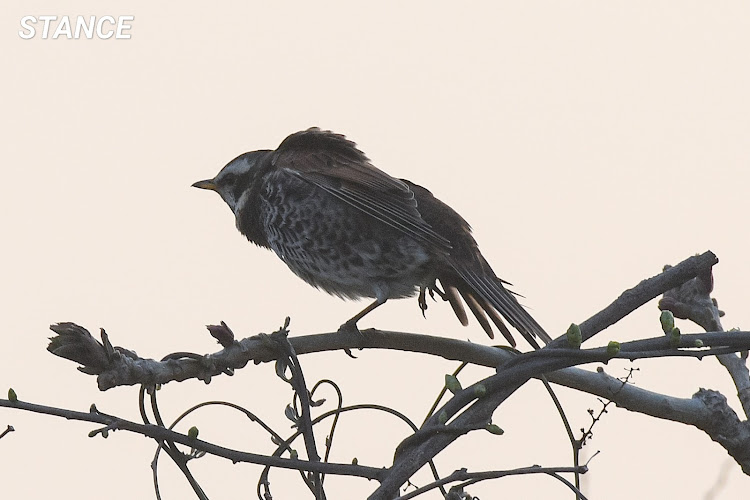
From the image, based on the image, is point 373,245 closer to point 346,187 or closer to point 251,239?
point 346,187

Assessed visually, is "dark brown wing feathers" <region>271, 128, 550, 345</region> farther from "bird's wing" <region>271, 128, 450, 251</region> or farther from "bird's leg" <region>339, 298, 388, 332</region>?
"bird's leg" <region>339, 298, 388, 332</region>

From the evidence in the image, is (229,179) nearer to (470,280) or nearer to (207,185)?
(207,185)

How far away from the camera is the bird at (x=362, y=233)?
4.17 metres

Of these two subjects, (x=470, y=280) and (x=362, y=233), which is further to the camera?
(x=362, y=233)

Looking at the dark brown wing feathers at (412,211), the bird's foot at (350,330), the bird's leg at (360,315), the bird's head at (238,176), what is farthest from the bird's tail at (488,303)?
the bird's head at (238,176)

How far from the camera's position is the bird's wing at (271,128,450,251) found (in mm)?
4188

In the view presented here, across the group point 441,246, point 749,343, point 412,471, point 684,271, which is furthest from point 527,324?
point 412,471

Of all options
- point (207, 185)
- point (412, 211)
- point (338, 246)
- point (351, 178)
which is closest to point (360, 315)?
point (338, 246)

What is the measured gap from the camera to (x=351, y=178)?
4.39m

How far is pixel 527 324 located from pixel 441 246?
64cm

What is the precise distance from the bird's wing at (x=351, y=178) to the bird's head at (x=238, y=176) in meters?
0.11

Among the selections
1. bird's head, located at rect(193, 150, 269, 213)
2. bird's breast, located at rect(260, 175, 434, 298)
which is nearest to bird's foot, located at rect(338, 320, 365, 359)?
bird's breast, located at rect(260, 175, 434, 298)

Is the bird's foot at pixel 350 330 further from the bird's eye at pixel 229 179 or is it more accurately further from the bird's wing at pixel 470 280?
the bird's eye at pixel 229 179

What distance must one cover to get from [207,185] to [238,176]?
22 centimetres
